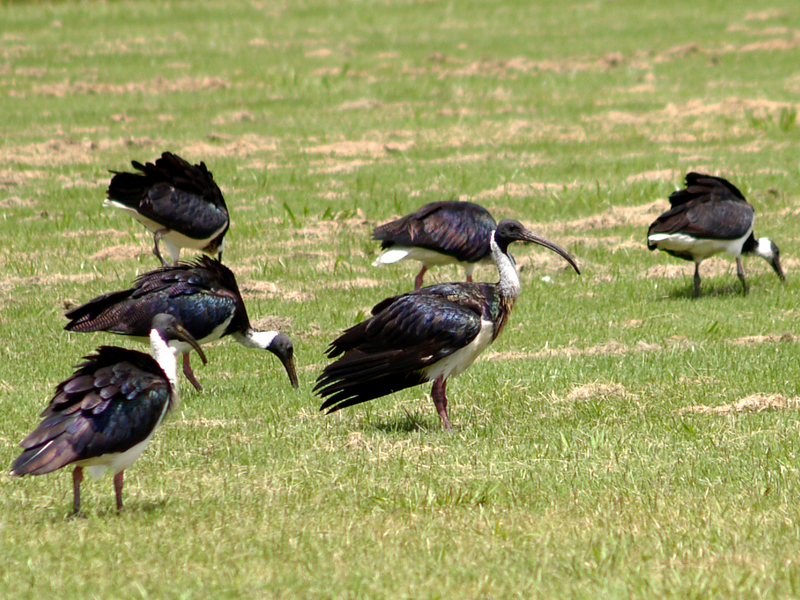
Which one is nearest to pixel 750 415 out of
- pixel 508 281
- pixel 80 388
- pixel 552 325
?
pixel 508 281

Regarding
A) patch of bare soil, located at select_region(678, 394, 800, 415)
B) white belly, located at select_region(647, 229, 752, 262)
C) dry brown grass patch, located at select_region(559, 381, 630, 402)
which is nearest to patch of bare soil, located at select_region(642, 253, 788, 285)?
white belly, located at select_region(647, 229, 752, 262)

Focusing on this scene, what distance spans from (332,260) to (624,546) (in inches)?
381

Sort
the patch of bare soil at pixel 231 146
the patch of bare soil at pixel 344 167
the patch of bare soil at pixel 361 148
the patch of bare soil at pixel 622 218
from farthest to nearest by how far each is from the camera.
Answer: the patch of bare soil at pixel 361 148 < the patch of bare soil at pixel 231 146 < the patch of bare soil at pixel 344 167 < the patch of bare soil at pixel 622 218

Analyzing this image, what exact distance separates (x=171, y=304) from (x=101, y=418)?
3.44m

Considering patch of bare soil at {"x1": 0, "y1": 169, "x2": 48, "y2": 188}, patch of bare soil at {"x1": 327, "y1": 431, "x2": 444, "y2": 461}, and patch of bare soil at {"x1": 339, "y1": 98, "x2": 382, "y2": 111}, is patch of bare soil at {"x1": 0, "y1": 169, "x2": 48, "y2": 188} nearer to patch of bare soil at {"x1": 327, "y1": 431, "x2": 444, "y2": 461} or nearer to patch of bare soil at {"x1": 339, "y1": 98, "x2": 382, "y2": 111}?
patch of bare soil at {"x1": 339, "y1": 98, "x2": 382, "y2": 111}

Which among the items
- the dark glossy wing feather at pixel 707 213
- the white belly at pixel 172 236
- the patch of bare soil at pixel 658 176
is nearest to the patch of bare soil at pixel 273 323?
the white belly at pixel 172 236

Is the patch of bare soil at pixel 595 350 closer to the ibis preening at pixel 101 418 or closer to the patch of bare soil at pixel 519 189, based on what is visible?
the ibis preening at pixel 101 418

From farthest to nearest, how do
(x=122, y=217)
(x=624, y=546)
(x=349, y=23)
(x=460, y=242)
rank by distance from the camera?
1. (x=349, y=23)
2. (x=122, y=217)
3. (x=460, y=242)
4. (x=624, y=546)

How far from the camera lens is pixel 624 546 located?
5.50 metres

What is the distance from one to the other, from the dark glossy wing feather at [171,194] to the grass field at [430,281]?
1.03 meters

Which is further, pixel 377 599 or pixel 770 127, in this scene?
pixel 770 127

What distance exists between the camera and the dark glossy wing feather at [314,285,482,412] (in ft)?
26.2

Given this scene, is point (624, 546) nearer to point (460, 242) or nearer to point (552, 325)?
point (552, 325)

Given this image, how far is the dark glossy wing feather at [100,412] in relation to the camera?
5.81m
